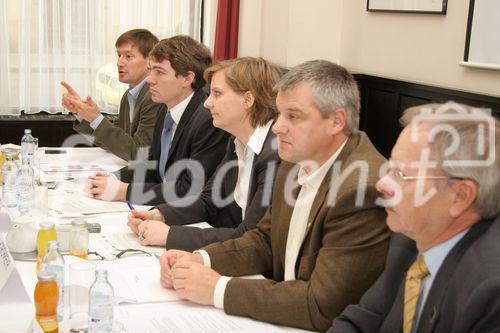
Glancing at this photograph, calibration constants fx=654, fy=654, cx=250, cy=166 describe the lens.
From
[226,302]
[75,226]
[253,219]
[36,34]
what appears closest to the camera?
Result: [226,302]

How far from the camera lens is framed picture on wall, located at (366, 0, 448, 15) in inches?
133

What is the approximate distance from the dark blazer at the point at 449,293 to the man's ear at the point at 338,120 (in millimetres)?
387

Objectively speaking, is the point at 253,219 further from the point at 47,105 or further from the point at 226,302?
the point at 47,105

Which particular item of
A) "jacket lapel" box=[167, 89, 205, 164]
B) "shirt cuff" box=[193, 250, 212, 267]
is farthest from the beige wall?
"shirt cuff" box=[193, 250, 212, 267]

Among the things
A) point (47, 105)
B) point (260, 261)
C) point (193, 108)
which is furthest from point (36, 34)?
point (260, 261)

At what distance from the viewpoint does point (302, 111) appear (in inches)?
75.2

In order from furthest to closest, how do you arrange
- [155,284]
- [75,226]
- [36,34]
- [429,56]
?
[36,34] → [429,56] → [75,226] → [155,284]

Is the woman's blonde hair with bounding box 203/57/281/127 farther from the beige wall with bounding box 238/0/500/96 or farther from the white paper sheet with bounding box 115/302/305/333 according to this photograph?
the beige wall with bounding box 238/0/500/96

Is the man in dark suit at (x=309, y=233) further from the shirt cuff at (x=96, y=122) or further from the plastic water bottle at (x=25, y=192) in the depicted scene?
the shirt cuff at (x=96, y=122)

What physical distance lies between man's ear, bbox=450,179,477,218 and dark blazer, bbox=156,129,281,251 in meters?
1.00

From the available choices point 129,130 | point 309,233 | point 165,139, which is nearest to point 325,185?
point 309,233

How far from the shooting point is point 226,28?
5.09 metres

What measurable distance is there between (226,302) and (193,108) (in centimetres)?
162

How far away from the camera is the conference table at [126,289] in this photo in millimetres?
1635
